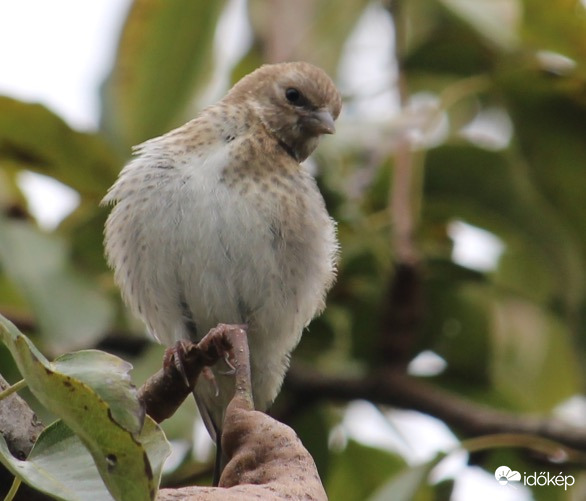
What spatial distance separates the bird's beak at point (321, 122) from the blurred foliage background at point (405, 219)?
27 centimetres

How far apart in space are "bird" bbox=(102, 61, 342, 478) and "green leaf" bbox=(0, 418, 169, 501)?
1.71 metres

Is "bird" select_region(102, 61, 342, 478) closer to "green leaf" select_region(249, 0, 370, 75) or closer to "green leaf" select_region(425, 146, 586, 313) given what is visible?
"green leaf" select_region(425, 146, 586, 313)

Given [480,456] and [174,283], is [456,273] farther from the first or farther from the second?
[174,283]

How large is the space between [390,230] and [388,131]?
38 cm

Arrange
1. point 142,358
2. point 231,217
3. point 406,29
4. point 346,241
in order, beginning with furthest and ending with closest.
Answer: point 406,29
point 346,241
point 142,358
point 231,217

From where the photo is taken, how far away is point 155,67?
15.8ft

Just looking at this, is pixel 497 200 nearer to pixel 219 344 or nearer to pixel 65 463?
pixel 219 344

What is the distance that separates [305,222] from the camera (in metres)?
3.62

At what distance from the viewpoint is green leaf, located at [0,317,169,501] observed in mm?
1566

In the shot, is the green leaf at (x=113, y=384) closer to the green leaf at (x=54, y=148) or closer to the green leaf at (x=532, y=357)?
the green leaf at (x=54, y=148)

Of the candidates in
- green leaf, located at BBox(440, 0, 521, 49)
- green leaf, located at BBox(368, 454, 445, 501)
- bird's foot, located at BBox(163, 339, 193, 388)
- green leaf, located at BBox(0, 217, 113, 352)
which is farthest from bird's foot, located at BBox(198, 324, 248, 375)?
green leaf, located at BBox(440, 0, 521, 49)

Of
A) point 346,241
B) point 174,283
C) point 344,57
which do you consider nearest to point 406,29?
point 344,57

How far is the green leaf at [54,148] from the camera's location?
451cm

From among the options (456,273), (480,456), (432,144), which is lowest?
(480,456)
